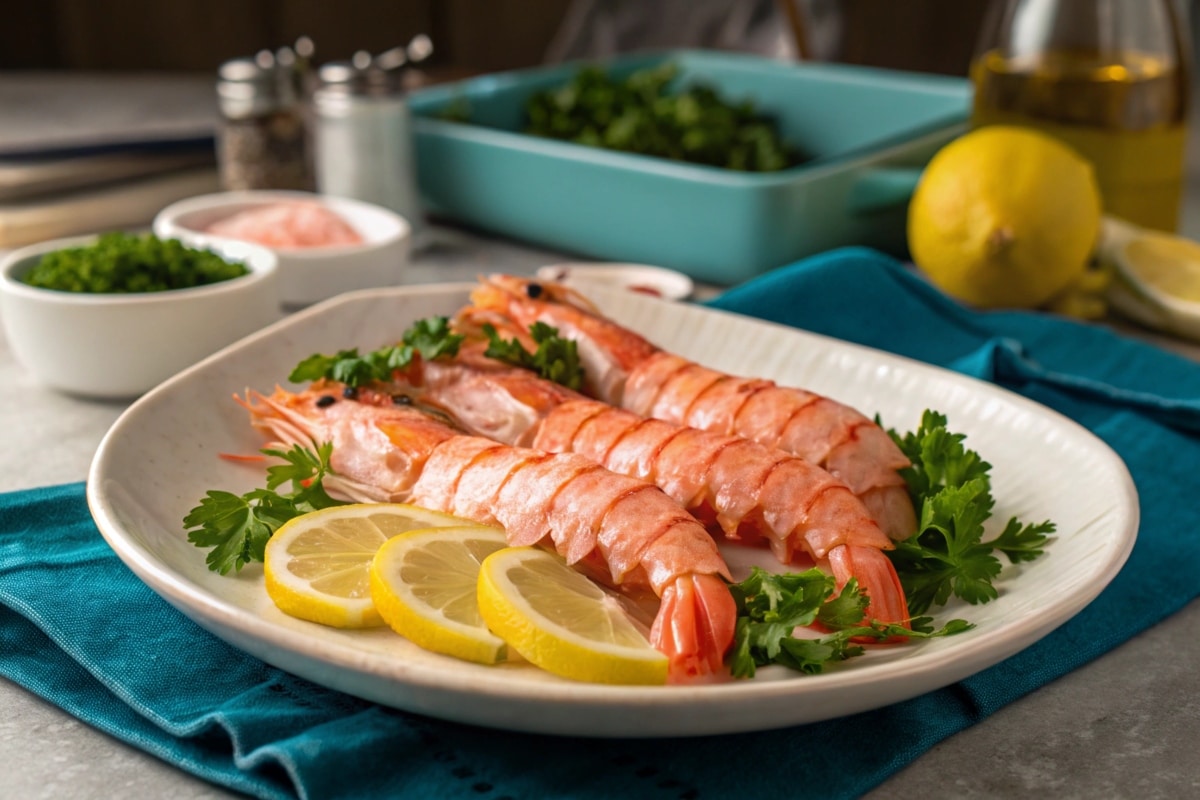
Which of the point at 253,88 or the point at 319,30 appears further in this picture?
the point at 319,30

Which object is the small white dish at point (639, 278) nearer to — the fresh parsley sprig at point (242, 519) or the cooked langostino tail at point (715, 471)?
the cooked langostino tail at point (715, 471)

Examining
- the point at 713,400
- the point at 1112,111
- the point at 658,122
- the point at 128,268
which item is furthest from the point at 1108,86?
the point at 128,268

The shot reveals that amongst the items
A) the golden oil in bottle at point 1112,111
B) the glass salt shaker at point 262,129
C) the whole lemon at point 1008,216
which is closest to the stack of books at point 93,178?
the glass salt shaker at point 262,129

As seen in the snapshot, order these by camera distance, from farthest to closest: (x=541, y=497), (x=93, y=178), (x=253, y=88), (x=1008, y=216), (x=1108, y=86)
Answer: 1. (x=93, y=178)
2. (x=253, y=88)
3. (x=1108, y=86)
4. (x=1008, y=216)
5. (x=541, y=497)

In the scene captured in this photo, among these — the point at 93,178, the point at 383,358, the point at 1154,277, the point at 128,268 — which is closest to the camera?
the point at 383,358

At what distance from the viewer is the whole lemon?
7.56 ft

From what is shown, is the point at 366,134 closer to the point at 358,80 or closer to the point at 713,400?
the point at 358,80

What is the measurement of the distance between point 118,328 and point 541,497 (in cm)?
87

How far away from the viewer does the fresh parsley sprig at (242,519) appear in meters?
1.36

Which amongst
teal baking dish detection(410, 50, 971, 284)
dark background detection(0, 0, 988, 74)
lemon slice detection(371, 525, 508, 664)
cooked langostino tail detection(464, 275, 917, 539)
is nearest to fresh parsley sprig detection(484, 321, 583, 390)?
cooked langostino tail detection(464, 275, 917, 539)

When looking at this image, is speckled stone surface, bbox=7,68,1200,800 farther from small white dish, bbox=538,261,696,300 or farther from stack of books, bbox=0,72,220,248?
stack of books, bbox=0,72,220,248

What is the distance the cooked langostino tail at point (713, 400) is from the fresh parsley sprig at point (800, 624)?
0.27 meters

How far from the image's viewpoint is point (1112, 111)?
8.30 feet

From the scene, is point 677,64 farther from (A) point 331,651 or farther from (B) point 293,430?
(A) point 331,651
